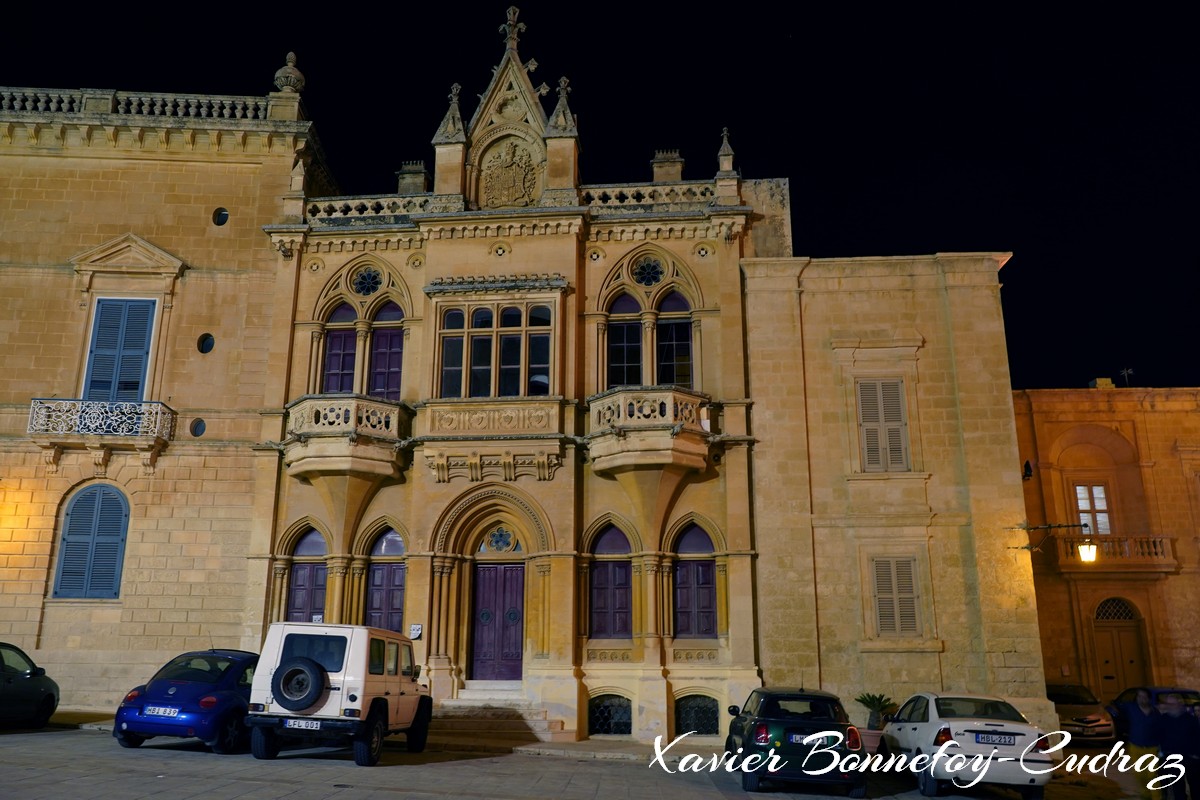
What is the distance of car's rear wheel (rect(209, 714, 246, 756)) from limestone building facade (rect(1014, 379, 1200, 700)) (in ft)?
70.1

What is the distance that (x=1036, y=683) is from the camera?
65.0 feet

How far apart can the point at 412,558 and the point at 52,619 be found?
27.7 feet

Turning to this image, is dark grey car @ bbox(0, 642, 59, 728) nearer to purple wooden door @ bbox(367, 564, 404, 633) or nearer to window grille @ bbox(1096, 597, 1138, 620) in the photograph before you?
purple wooden door @ bbox(367, 564, 404, 633)

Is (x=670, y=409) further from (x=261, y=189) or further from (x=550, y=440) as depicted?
(x=261, y=189)

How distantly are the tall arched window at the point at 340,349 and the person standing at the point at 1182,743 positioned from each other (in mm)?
17946

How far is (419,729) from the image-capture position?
53.9 ft

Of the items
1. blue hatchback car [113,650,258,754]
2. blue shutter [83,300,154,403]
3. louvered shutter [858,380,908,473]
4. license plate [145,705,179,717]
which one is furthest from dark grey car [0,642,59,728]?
louvered shutter [858,380,908,473]

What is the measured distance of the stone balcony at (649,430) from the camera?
805 inches

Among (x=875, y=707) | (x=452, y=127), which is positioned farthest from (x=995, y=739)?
(x=452, y=127)

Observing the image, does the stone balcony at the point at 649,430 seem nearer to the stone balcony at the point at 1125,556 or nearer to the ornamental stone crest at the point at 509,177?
the ornamental stone crest at the point at 509,177

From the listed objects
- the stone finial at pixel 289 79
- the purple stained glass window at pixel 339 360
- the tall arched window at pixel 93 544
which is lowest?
the tall arched window at pixel 93 544

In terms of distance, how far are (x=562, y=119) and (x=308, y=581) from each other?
42.4 feet

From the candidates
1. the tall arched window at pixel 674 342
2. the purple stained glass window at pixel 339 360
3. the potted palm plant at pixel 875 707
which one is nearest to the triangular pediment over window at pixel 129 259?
the purple stained glass window at pixel 339 360

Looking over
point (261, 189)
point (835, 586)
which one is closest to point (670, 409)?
point (835, 586)
